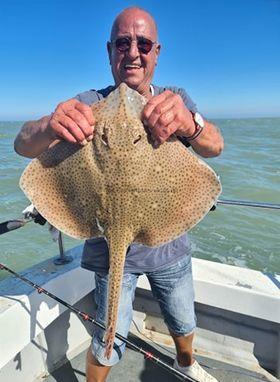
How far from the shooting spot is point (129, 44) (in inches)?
82.9

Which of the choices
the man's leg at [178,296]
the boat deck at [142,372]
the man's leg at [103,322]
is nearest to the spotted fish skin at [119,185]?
the man's leg at [103,322]

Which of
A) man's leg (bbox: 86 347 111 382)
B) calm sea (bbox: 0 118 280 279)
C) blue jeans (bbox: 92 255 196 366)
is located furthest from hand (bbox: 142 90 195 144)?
calm sea (bbox: 0 118 280 279)

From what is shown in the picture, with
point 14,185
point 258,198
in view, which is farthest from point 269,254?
point 14,185

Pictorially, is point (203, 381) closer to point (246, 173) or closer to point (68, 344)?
point (68, 344)

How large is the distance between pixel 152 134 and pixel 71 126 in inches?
14.8

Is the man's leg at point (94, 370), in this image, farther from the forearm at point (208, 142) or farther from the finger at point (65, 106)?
the finger at point (65, 106)

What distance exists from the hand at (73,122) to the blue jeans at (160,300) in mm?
1126

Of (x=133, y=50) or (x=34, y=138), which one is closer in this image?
(x=34, y=138)

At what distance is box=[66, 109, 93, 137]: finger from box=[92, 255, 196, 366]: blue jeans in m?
1.16

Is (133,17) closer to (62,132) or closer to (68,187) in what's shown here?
(62,132)

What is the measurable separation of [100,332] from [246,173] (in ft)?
Answer: 49.2

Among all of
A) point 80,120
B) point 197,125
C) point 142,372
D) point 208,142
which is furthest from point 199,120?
point 142,372

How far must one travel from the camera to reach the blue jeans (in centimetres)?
249

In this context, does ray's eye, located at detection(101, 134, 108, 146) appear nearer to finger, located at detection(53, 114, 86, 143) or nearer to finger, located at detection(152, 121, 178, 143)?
finger, located at detection(53, 114, 86, 143)
